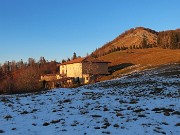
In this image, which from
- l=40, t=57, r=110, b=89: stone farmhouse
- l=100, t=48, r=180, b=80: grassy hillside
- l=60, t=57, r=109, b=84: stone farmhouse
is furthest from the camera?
l=60, t=57, r=109, b=84: stone farmhouse

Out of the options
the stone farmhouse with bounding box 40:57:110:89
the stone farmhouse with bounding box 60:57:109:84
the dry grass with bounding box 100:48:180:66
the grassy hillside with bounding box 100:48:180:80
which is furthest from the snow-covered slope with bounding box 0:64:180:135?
the stone farmhouse with bounding box 60:57:109:84

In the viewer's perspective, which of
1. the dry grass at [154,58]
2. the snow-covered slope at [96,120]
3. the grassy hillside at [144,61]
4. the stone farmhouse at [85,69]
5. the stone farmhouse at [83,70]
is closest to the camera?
the snow-covered slope at [96,120]

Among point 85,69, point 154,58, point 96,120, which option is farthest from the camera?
point 154,58

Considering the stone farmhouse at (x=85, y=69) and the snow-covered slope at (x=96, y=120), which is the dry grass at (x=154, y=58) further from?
the snow-covered slope at (x=96, y=120)

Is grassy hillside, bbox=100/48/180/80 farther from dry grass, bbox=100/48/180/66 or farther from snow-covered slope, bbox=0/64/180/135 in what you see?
snow-covered slope, bbox=0/64/180/135

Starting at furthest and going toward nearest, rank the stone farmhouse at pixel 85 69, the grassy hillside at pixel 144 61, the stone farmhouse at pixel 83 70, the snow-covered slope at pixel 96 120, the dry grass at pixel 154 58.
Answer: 1. the dry grass at pixel 154 58
2. the stone farmhouse at pixel 85 69
3. the stone farmhouse at pixel 83 70
4. the grassy hillside at pixel 144 61
5. the snow-covered slope at pixel 96 120

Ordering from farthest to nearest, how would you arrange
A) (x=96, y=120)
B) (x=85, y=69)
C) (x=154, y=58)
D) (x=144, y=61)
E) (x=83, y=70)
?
(x=144, y=61), (x=154, y=58), (x=85, y=69), (x=83, y=70), (x=96, y=120)

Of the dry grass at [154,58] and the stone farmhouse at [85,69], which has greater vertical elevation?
the dry grass at [154,58]

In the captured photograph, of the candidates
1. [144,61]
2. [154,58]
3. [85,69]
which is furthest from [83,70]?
[154,58]

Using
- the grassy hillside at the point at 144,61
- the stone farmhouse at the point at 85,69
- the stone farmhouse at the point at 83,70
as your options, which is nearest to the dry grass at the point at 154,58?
the grassy hillside at the point at 144,61

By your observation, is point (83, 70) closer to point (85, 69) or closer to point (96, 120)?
point (85, 69)

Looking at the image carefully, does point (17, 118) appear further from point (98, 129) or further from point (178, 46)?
point (178, 46)

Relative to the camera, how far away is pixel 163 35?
188 metres

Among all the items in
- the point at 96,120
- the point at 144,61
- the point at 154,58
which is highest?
the point at 154,58
